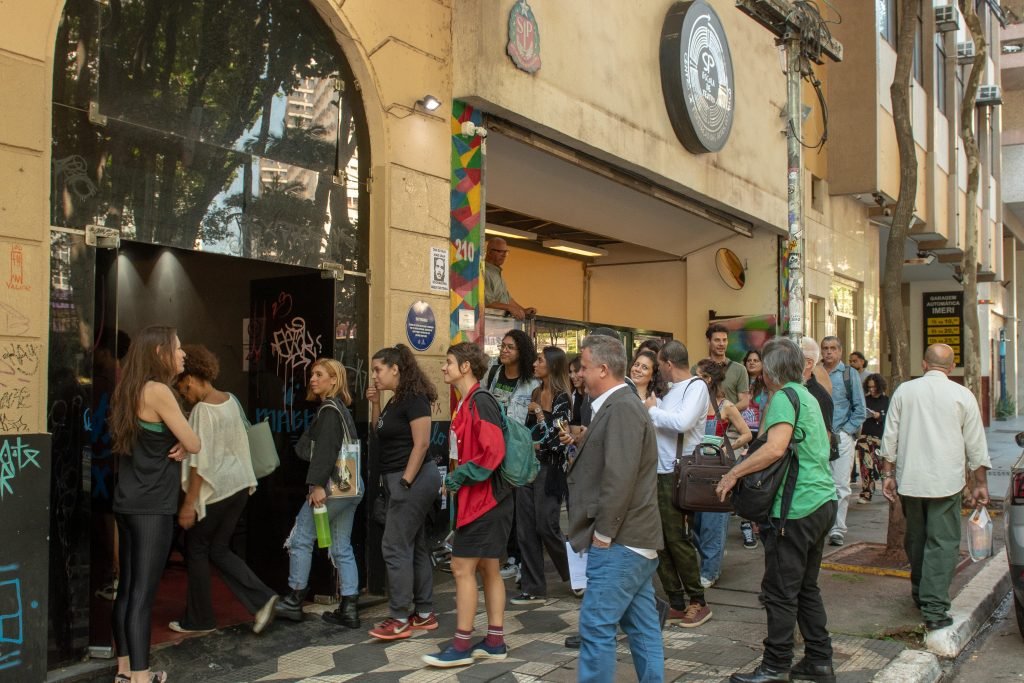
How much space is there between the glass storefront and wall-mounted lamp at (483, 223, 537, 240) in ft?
18.8

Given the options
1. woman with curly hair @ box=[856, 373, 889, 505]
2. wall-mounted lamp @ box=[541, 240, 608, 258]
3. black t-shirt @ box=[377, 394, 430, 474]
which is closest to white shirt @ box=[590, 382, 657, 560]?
black t-shirt @ box=[377, 394, 430, 474]

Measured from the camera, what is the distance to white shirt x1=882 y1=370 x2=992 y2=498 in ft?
20.2

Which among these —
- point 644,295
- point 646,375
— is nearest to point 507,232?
point 644,295

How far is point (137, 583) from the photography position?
15.8 ft

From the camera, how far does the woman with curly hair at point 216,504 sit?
19.3ft

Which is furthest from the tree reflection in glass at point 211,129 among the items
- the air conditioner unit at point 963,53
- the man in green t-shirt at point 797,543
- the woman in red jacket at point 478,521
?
the air conditioner unit at point 963,53

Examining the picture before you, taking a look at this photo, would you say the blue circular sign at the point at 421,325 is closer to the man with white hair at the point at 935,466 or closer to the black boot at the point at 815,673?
the man with white hair at the point at 935,466

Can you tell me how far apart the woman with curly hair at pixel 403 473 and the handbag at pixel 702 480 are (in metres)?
1.57

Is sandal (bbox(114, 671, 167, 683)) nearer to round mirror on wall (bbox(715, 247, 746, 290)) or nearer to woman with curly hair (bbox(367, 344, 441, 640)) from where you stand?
woman with curly hair (bbox(367, 344, 441, 640))

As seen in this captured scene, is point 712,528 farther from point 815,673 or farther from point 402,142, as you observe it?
point 402,142

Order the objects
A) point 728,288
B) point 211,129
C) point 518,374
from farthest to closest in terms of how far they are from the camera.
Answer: point 728,288, point 518,374, point 211,129

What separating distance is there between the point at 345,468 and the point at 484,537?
1.31 metres

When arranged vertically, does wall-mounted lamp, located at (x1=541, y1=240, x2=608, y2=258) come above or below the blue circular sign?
above

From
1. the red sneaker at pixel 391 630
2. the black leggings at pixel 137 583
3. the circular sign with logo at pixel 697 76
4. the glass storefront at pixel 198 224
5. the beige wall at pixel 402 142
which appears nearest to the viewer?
the black leggings at pixel 137 583
